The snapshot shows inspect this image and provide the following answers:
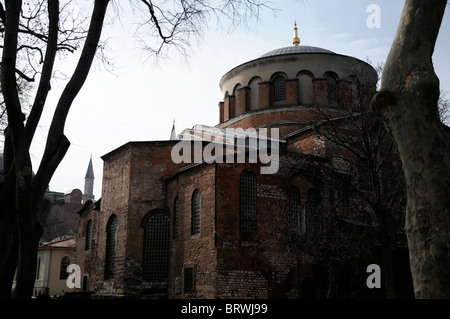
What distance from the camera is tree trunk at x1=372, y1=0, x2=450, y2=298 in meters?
4.07

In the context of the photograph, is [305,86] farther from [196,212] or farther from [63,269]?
[63,269]

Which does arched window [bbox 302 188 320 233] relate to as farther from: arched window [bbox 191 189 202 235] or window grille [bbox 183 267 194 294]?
window grille [bbox 183 267 194 294]

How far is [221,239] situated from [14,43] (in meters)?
11.4

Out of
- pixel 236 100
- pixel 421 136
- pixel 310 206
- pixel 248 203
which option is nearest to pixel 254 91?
pixel 236 100

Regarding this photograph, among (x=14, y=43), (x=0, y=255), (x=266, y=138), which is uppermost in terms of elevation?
(x=266, y=138)

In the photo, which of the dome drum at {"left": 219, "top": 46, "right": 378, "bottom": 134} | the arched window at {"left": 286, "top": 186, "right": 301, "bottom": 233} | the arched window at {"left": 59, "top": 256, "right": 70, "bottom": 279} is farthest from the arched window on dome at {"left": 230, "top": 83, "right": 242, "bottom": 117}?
the arched window at {"left": 59, "top": 256, "right": 70, "bottom": 279}

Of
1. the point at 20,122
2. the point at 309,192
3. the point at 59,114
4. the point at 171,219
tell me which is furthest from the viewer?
the point at 171,219

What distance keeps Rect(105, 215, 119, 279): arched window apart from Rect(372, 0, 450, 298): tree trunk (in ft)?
58.6

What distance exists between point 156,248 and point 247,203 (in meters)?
5.25

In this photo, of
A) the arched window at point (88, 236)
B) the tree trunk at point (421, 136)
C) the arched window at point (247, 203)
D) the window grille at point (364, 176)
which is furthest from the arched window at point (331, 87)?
the tree trunk at point (421, 136)
